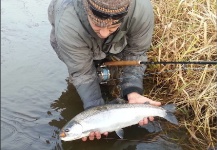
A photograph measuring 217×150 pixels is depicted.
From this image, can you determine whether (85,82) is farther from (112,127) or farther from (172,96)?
(172,96)

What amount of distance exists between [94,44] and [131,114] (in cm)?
84

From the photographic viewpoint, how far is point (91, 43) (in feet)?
10.7

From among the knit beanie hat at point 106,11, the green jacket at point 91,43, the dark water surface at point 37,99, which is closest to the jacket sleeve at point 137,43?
the green jacket at point 91,43

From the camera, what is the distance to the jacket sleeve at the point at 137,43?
10.4ft

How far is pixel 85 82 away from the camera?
10.6ft

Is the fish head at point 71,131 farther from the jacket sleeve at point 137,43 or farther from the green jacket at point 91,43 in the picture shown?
the jacket sleeve at point 137,43

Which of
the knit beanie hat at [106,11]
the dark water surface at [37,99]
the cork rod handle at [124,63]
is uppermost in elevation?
the knit beanie hat at [106,11]

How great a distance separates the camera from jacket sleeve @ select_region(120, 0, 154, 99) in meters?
3.17

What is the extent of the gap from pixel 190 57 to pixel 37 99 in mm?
1825

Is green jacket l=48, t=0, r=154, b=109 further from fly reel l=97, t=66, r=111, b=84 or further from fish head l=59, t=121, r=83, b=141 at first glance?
fish head l=59, t=121, r=83, b=141

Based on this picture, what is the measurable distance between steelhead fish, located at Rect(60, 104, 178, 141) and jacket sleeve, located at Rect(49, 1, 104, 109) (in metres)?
0.33

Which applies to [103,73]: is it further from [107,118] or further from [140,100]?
[107,118]

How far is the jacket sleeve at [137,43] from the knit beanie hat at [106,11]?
604 mm

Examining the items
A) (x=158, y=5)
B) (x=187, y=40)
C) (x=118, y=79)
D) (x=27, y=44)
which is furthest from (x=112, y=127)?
(x=27, y=44)
